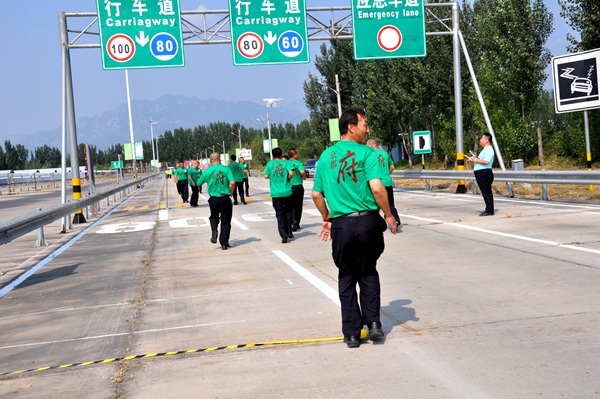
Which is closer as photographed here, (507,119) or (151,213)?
(151,213)

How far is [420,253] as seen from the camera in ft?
34.8

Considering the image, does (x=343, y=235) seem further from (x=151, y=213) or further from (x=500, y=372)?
(x=151, y=213)

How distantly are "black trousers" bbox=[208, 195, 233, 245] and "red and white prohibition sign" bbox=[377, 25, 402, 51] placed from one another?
41.2 feet

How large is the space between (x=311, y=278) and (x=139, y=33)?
16661 mm

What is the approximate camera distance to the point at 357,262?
18.5ft

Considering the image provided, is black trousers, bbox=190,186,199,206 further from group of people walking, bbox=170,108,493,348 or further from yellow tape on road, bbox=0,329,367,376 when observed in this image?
group of people walking, bbox=170,108,493,348

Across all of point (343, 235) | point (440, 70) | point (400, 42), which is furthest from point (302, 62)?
point (440, 70)

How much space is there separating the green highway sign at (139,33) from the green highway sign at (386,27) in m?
6.15

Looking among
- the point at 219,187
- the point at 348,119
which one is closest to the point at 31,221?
the point at 219,187

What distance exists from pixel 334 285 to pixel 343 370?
11.0 ft

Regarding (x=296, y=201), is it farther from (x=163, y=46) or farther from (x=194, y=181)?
(x=194, y=181)

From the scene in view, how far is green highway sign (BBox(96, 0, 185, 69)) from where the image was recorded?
22.9 meters

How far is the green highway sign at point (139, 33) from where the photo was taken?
22.9m

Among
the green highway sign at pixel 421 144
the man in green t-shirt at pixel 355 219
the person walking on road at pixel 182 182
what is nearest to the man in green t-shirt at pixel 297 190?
the man in green t-shirt at pixel 355 219
